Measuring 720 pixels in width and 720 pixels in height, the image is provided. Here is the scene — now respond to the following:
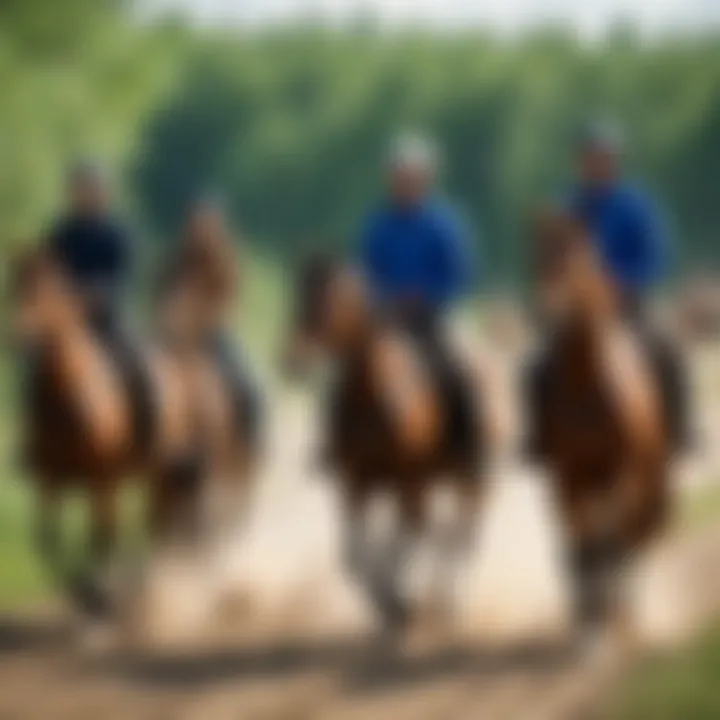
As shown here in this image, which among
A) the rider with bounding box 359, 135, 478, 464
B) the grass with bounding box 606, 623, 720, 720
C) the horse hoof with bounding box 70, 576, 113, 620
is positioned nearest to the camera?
the grass with bounding box 606, 623, 720, 720

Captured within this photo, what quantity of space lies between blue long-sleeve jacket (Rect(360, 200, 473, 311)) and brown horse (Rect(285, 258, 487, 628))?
3 centimetres

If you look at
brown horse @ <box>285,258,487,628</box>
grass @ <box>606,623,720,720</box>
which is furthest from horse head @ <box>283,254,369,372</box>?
grass @ <box>606,623,720,720</box>

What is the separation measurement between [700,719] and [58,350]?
0.84 meters

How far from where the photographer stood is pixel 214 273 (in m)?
1.88

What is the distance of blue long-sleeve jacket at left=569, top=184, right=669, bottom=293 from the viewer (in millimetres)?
1771

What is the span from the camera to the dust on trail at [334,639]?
1.75m

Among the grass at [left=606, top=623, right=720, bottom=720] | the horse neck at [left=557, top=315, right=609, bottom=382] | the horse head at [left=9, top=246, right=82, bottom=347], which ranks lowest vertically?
the grass at [left=606, top=623, right=720, bottom=720]

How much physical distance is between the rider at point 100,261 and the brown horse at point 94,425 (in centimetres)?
1

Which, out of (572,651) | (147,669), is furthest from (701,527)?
(147,669)

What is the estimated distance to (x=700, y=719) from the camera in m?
1.71

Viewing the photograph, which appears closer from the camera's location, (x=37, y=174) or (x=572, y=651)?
(x=572, y=651)

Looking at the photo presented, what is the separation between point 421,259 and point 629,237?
0.23 m

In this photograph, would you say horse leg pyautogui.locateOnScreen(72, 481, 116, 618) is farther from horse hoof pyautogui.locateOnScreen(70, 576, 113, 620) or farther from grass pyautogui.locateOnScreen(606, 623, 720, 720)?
grass pyautogui.locateOnScreen(606, 623, 720, 720)

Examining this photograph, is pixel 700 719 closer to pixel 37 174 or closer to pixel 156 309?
pixel 156 309
